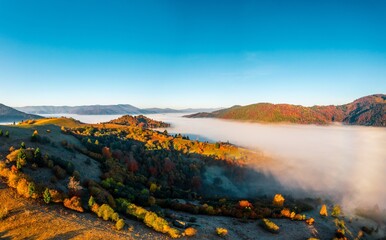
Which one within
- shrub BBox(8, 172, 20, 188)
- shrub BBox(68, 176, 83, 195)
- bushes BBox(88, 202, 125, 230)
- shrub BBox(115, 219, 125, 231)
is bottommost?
shrub BBox(115, 219, 125, 231)

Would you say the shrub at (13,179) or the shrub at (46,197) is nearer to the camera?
the shrub at (46,197)

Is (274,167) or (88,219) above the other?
(88,219)

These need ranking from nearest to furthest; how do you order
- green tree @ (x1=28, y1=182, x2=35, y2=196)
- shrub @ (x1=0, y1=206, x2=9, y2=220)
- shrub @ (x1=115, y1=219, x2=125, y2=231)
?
shrub @ (x1=0, y1=206, x2=9, y2=220) → shrub @ (x1=115, y1=219, x2=125, y2=231) → green tree @ (x1=28, y1=182, x2=35, y2=196)

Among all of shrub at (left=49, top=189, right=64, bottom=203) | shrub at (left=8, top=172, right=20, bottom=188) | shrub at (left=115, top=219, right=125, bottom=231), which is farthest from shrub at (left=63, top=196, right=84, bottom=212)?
shrub at (left=8, top=172, right=20, bottom=188)

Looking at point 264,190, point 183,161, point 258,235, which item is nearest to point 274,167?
point 264,190

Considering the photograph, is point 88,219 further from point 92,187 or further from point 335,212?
point 335,212

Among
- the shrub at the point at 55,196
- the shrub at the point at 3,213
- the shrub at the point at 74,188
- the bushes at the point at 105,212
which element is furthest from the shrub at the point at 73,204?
the shrub at the point at 3,213

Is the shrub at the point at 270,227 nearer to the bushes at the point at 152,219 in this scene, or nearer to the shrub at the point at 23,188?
the bushes at the point at 152,219

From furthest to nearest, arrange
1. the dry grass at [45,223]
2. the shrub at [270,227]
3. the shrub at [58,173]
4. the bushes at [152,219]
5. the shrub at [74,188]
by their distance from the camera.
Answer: the shrub at [270,227], the shrub at [58,173], the shrub at [74,188], the bushes at [152,219], the dry grass at [45,223]

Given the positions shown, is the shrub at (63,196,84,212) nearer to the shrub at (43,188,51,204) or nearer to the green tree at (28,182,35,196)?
the shrub at (43,188,51,204)

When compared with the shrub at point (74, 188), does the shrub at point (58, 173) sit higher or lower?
higher

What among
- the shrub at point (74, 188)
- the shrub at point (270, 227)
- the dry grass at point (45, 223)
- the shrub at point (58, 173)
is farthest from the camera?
the shrub at point (270, 227)
